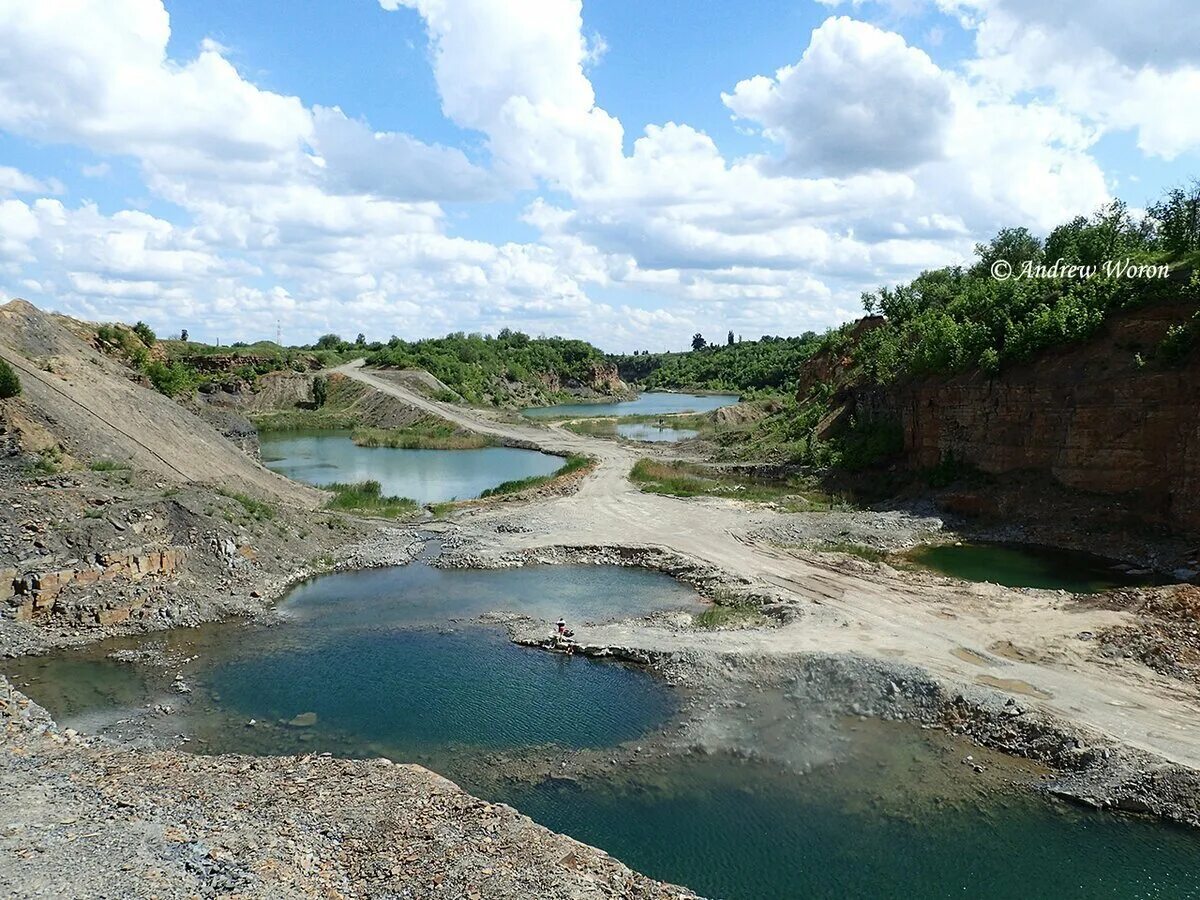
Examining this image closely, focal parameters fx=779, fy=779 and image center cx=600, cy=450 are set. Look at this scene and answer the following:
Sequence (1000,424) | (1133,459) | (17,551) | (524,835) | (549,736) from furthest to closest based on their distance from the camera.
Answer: (1000,424), (1133,459), (17,551), (549,736), (524,835)

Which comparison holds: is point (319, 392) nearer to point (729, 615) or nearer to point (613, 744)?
point (729, 615)

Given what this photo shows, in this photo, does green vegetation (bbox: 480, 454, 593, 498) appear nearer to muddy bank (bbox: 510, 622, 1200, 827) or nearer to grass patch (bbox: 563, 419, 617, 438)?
muddy bank (bbox: 510, 622, 1200, 827)

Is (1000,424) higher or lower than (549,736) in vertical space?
higher

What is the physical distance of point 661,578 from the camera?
3103cm

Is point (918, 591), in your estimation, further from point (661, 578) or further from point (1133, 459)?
point (1133, 459)

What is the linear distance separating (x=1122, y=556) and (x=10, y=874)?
3588 cm

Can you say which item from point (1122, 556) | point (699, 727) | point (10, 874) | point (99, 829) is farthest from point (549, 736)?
point (1122, 556)

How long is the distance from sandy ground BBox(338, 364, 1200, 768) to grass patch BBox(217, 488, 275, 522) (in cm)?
875

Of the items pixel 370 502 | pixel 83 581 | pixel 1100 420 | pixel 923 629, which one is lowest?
pixel 923 629

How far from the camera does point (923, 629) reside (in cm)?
2348

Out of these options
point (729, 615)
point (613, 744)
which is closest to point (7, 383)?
point (613, 744)

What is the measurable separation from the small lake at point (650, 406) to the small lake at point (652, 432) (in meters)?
20.7

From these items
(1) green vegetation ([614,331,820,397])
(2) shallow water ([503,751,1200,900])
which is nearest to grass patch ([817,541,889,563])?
(2) shallow water ([503,751,1200,900])

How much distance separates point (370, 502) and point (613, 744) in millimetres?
27953
